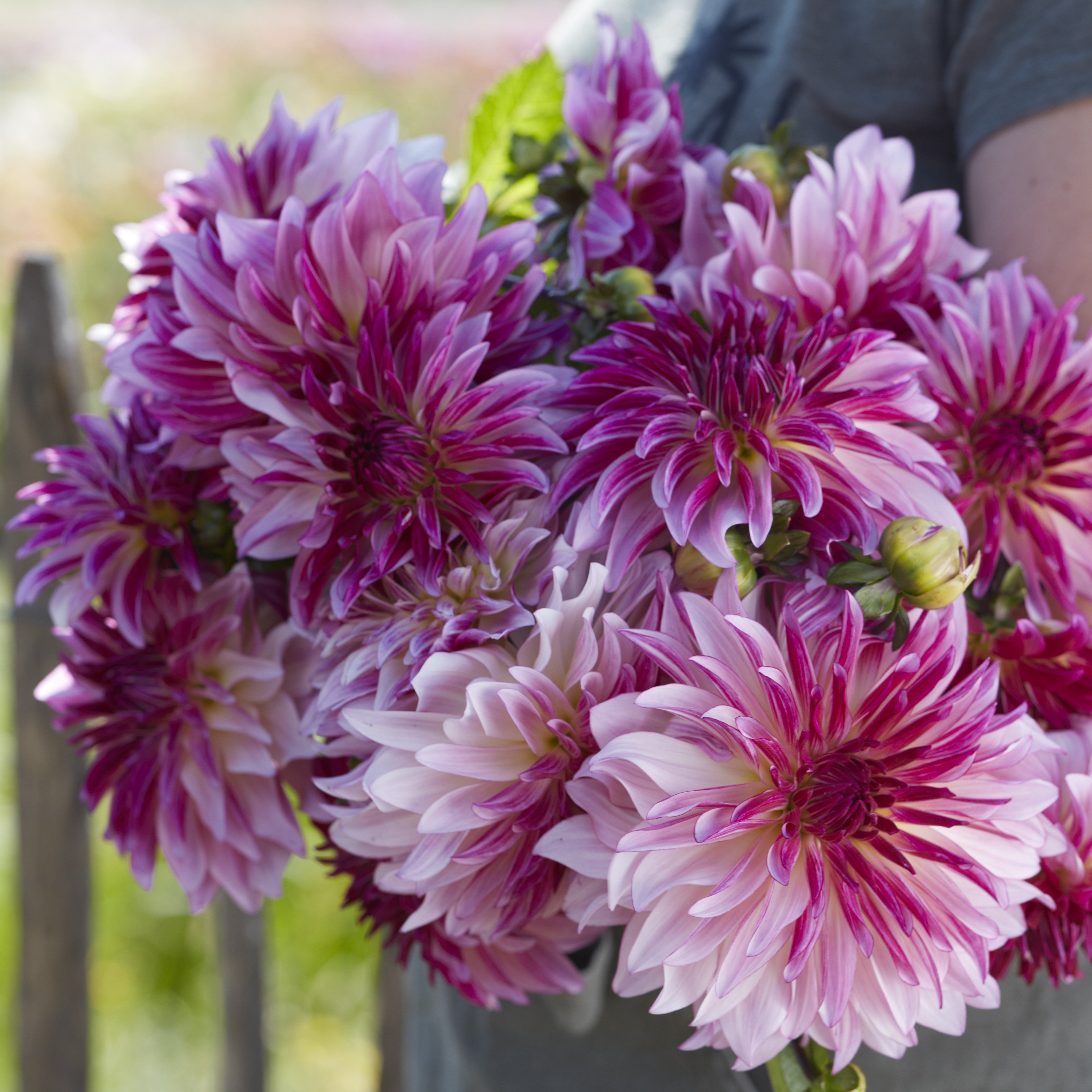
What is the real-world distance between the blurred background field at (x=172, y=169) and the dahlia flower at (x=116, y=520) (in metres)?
0.59

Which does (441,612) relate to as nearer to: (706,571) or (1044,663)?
(706,571)

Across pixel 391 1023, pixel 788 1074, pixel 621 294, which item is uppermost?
pixel 621 294

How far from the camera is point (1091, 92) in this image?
350 millimetres

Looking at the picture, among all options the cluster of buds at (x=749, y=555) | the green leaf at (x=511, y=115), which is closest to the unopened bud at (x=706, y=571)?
the cluster of buds at (x=749, y=555)

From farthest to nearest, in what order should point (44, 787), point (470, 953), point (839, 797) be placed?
point (44, 787)
point (470, 953)
point (839, 797)

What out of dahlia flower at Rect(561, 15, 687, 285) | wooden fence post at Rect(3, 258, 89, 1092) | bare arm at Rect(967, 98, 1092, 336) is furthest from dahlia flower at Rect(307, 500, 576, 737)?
wooden fence post at Rect(3, 258, 89, 1092)

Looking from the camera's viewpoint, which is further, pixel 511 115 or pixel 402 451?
pixel 511 115

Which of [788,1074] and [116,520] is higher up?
[116,520]

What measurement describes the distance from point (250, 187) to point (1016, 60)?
0.29 metres

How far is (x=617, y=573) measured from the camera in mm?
261

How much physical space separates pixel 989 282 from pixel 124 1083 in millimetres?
1328

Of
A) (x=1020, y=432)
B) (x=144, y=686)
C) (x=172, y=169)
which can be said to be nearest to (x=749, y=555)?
(x=1020, y=432)

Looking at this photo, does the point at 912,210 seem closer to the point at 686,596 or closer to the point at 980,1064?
the point at 686,596

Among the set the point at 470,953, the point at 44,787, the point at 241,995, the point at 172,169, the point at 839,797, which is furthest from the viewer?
the point at 172,169
